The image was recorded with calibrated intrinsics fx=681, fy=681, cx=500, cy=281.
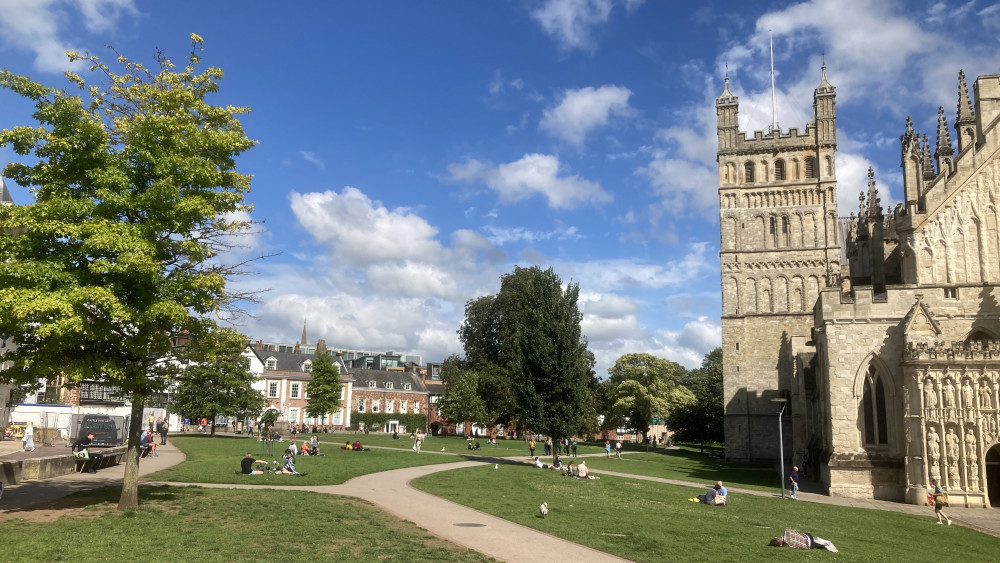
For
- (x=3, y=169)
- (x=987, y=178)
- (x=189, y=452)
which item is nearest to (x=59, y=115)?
(x=3, y=169)

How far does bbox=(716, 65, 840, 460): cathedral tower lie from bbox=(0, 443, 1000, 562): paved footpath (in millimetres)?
23421

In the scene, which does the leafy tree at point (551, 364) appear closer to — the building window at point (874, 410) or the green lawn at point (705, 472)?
the green lawn at point (705, 472)

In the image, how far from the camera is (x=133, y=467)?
1670 cm

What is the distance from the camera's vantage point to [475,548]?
46.7 ft

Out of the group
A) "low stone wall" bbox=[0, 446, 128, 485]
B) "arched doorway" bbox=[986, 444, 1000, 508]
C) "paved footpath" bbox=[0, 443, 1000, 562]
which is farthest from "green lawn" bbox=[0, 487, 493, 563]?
"arched doorway" bbox=[986, 444, 1000, 508]

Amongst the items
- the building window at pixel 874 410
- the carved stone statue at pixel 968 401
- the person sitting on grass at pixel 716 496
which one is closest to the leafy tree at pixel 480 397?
the building window at pixel 874 410

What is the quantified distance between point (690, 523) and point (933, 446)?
15.4 metres

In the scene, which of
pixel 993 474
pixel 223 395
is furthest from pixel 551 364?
pixel 223 395

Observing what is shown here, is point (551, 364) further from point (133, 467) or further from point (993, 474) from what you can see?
point (133, 467)

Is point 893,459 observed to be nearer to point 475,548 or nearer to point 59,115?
point 475,548

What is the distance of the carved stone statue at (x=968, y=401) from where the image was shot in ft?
90.8

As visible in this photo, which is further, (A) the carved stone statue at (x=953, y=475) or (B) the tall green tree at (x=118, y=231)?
(A) the carved stone statue at (x=953, y=475)

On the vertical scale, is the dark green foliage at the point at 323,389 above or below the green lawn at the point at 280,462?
above

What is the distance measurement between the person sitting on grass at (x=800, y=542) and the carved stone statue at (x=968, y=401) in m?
16.1
